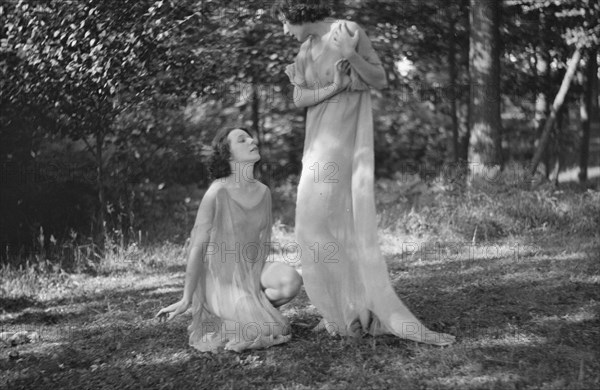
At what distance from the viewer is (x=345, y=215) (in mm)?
4699

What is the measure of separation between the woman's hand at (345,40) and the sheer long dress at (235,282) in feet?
3.35

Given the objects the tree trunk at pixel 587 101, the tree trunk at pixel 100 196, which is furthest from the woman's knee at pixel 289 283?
the tree trunk at pixel 587 101

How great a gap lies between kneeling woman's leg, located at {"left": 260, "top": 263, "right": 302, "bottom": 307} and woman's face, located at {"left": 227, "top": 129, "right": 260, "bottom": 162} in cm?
73

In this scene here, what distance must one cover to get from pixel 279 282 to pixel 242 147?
90 centimetres

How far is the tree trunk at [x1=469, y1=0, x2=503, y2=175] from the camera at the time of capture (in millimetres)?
9289

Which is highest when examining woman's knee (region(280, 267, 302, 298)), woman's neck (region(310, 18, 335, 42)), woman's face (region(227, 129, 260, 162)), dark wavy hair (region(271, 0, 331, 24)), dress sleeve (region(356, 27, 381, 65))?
dark wavy hair (region(271, 0, 331, 24))

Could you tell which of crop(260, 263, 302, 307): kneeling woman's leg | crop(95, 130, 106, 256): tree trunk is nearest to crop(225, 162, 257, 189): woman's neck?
crop(260, 263, 302, 307): kneeling woman's leg

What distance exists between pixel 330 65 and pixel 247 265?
1389 mm

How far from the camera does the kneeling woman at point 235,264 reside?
4.63 meters

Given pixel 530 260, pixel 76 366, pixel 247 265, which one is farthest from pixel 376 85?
pixel 530 260

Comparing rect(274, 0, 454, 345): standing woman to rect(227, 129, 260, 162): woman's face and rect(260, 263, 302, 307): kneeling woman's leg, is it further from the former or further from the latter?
rect(227, 129, 260, 162): woman's face

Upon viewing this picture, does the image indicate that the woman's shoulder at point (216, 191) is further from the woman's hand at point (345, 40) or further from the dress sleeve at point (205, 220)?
the woman's hand at point (345, 40)

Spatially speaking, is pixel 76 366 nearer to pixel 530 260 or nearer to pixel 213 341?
pixel 213 341

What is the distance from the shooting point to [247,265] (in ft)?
15.5
